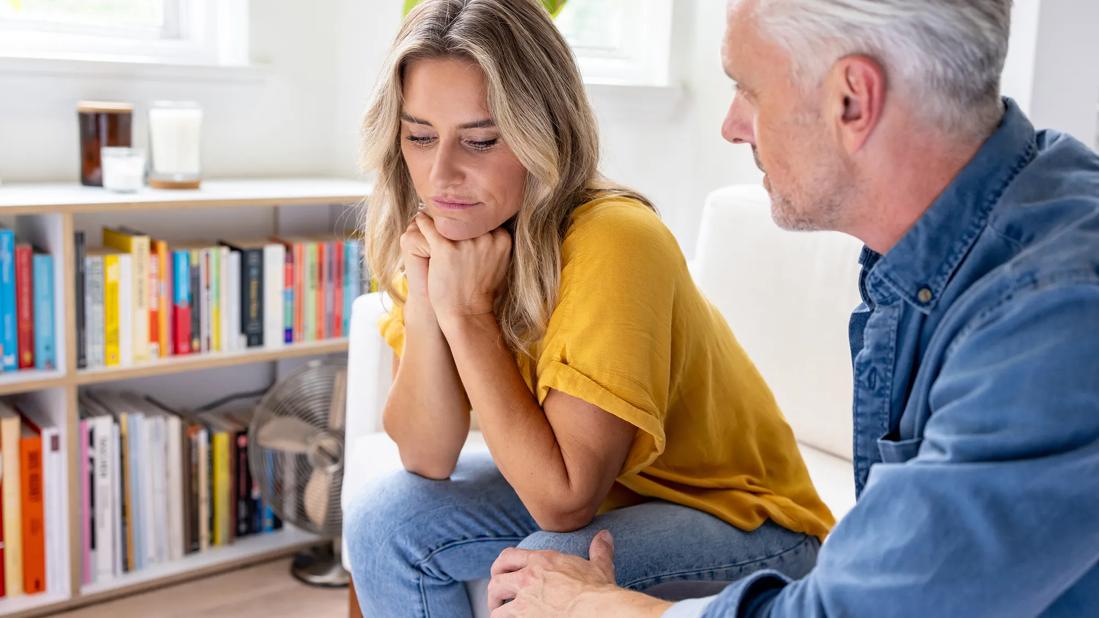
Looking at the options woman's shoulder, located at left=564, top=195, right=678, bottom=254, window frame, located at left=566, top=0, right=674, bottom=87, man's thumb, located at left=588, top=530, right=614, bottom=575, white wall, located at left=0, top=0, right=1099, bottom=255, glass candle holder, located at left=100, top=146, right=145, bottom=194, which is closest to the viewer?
man's thumb, located at left=588, top=530, right=614, bottom=575

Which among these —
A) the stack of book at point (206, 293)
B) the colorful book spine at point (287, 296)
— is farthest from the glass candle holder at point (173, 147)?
the colorful book spine at point (287, 296)

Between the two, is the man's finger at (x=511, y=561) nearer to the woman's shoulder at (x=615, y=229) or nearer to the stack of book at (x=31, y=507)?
the woman's shoulder at (x=615, y=229)

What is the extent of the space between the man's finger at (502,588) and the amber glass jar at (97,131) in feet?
4.73

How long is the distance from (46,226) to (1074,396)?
6.19 ft

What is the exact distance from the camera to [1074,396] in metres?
0.74

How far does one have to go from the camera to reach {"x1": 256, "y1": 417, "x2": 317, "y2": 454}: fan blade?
91.7 inches

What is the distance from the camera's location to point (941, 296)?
2.89 ft

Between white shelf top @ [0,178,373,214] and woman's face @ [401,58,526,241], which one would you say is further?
white shelf top @ [0,178,373,214]

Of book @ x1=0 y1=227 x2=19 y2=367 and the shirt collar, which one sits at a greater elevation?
the shirt collar

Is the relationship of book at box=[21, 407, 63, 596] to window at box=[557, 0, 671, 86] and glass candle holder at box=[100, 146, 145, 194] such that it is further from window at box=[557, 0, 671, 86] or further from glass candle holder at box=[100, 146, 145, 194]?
window at box=[557, 0, 671, 86]

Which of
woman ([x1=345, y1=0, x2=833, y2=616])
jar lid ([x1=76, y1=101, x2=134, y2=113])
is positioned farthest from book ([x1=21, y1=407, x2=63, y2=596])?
woman ([x1=345, y1=0, x2=833, y2=616])

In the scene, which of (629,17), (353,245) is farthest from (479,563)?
(629,17)

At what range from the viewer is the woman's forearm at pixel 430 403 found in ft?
4.75

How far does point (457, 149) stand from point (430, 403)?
0.33m
